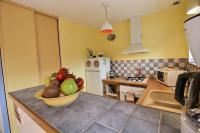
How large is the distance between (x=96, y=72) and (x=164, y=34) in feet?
5.38

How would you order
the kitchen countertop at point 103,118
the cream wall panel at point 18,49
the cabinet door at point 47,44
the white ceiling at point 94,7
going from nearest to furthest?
1. the kitchen countertop at point 103,118
2. the cream wall panel at point 18,49
3. the white ceiling at point 94,7
4. the cabinet door at point 47,44

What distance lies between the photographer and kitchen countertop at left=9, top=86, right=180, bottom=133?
1.53ft

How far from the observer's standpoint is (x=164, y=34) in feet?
7.05

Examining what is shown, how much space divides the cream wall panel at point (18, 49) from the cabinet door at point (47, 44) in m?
0.12

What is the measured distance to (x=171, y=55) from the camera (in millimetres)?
2119

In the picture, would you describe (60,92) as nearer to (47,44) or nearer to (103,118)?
(103,118)

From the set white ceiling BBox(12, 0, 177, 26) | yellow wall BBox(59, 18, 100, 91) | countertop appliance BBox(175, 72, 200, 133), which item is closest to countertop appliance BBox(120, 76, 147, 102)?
yellow wall BBox(59, 18, 100, 91)

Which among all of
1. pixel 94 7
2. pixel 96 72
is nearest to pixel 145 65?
pixel 96 72

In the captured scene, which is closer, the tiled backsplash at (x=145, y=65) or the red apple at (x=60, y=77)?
the red apple at (x=60, y=77)

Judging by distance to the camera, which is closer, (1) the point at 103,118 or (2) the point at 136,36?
(1) the point at 103,118

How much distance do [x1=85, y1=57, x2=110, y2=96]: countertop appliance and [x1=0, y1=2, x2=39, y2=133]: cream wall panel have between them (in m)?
1.19

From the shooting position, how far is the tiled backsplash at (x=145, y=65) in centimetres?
208

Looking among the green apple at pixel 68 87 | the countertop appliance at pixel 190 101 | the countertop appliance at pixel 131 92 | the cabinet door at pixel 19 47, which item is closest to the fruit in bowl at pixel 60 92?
the green apple at pixel 68 87

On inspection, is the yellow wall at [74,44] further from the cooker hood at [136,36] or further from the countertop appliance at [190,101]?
the countertop appliance at [190,101]
